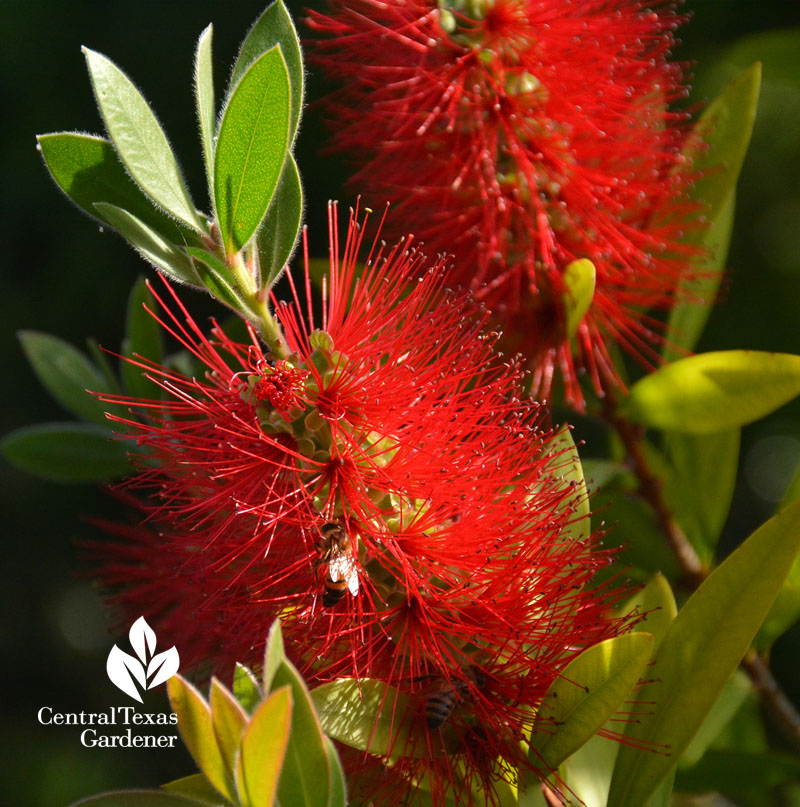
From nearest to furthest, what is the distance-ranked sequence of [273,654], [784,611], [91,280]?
[273,654] → [784,611] → [91,280]

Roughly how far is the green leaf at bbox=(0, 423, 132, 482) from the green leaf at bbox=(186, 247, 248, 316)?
0.39 meters

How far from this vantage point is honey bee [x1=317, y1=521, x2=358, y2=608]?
2.14ft

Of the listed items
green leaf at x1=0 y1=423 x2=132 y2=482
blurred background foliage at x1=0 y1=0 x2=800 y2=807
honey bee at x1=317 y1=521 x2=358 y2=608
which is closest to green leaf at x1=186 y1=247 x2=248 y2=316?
honey bee at x1=317 y1=521 x2=358 y2=608

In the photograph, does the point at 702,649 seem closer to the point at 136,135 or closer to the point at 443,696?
the point at 443,696

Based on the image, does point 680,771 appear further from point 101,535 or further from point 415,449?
point 101,535

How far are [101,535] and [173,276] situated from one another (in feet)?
4.19

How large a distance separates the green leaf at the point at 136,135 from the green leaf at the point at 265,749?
0.31 m

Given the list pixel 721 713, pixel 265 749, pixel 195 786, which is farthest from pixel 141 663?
pixel 721 713

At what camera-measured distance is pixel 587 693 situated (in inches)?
26.1

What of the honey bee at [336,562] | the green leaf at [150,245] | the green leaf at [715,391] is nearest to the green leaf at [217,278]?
the green leaf at [150,245]

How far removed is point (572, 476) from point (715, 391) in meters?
0.26

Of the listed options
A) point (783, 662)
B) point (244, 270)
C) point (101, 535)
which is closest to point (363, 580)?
point (244, 270)

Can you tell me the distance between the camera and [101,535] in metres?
1.79

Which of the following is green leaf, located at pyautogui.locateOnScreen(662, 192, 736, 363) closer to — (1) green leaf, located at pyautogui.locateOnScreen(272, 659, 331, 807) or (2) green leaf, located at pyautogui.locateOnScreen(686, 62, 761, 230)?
(2) green leaf, located at pyautogui.locateOnScreen(686, 62, 761, 230)
